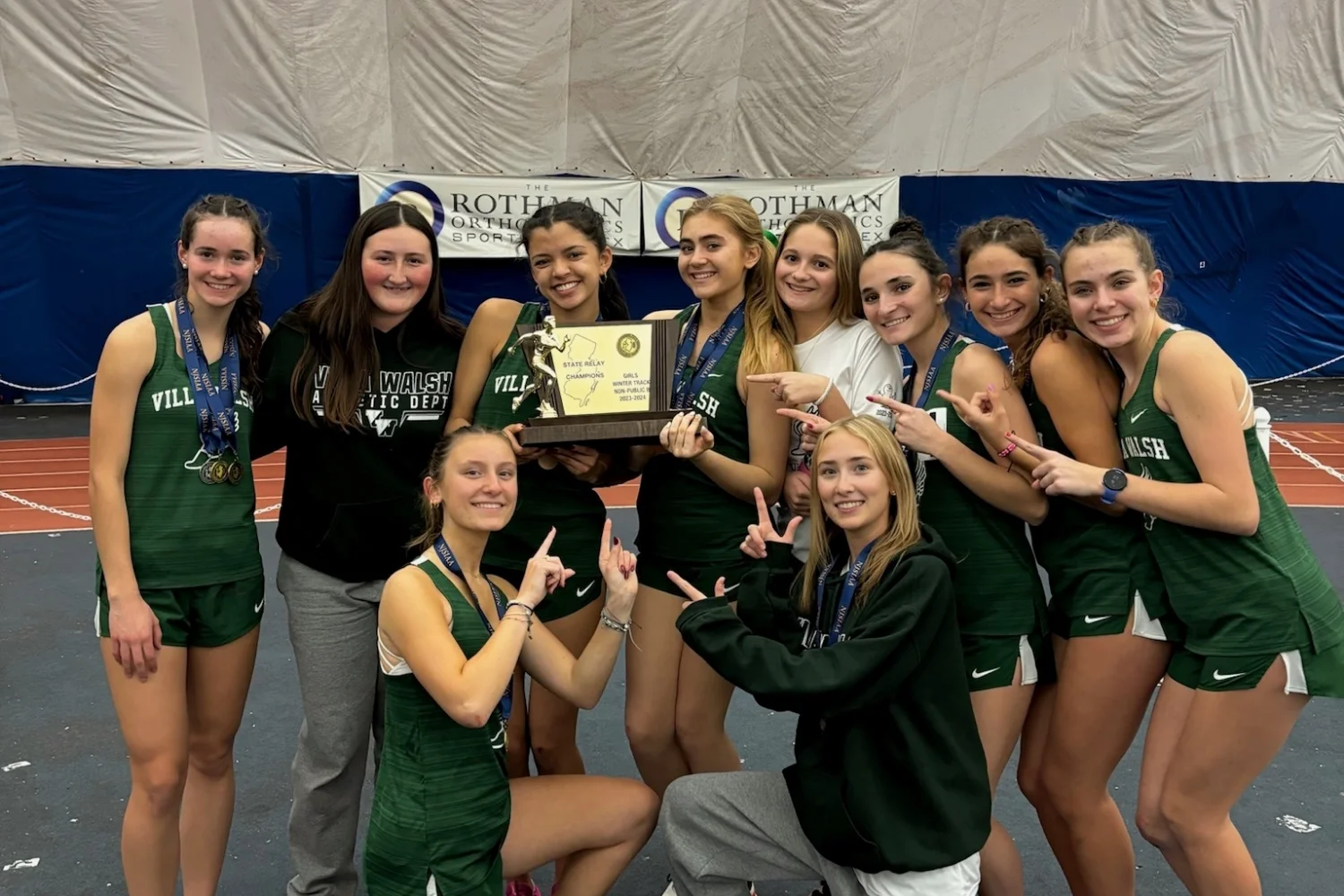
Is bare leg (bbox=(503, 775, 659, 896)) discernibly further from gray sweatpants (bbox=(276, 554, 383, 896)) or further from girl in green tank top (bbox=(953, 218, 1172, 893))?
girl in green tank top (bbox=(953, 218, 1172, 893))

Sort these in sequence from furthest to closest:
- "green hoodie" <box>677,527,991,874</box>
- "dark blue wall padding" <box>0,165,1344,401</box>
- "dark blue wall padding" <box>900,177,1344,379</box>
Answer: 1. "dark blue wall padding" <box>900,177,1344,379</box>
2. "dark blue wall padding" <box>0,165,1344,401</box>
3. "green hoodie" <box>677,527,991,874</box>

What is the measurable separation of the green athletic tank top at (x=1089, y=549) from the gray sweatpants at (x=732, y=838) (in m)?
0.95

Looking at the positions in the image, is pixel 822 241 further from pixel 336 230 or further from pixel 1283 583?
pixel 336 230

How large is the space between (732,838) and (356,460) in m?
1.46

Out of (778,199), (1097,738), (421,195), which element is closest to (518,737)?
(1097,738)

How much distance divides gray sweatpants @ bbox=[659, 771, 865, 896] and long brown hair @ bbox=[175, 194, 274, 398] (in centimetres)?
168

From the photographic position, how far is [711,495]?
3225 millimetres

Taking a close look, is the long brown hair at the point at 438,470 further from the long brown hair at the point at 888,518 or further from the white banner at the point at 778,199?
the white banner at the point at 778,199

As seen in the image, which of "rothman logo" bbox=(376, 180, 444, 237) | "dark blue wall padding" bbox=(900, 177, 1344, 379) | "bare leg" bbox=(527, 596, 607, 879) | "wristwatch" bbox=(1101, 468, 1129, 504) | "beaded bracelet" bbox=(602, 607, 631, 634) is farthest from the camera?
"dark blue wall padding" bbox=(900, 177, 1344, 379)

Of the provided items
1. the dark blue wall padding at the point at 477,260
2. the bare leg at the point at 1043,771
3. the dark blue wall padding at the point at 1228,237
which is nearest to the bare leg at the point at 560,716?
the bare leg at the point at 1043,771

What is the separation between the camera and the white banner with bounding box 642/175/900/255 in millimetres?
14633

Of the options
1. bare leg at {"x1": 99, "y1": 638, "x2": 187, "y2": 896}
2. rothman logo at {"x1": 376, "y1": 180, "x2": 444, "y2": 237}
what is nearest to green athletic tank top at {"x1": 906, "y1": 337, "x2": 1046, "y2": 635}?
bare leg at {"x1": 99, "y1": 638, "x2": 187, "y2": 896}

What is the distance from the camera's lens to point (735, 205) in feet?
10.8

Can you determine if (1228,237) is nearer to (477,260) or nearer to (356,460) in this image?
(477,260)
